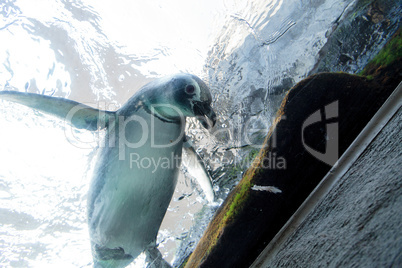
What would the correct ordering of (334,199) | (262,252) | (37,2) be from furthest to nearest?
(37,2)
(262,252)
(334,199)

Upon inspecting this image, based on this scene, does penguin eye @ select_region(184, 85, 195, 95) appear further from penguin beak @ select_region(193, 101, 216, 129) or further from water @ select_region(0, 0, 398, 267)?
water @ select_region(0, 0, 398, 267)

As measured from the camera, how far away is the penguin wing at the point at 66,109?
230cm

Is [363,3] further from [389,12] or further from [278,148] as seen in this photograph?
[278,148]

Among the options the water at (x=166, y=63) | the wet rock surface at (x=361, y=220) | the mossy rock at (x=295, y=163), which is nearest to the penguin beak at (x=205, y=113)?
the mossy rock at (x=295, y=163)

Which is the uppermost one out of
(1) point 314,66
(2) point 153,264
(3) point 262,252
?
(1) point 314,66

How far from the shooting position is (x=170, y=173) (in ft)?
8.02

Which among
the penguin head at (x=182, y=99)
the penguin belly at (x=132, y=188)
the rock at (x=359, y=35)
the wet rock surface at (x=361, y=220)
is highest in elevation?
the rock at (x=359, y=35)

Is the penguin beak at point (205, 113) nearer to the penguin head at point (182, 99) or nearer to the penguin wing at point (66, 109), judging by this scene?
the penguin head at point (182, 99)

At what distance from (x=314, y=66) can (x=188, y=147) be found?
1.86 m

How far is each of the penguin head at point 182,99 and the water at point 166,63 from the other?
1.12m

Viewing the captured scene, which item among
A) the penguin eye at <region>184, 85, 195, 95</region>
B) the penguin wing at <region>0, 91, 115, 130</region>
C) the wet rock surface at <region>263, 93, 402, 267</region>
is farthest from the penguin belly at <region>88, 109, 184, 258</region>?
the wet rock surface at <region>263, 93, 402, 267</region>

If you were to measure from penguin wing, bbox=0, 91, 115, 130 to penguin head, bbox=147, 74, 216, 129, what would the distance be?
0.54 meters

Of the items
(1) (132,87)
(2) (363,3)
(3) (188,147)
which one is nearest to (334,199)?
(3) (188,147)

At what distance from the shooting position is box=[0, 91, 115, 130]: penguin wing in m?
2.30
